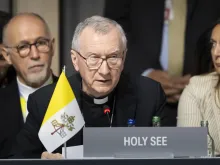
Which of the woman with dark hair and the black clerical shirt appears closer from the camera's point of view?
the black clerical shirt

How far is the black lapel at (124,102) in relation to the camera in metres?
3.06

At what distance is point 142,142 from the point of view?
7.43ft

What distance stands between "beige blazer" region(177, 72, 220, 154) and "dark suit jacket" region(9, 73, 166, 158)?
0.33m

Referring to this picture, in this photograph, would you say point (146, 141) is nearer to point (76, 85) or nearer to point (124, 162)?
point (124, 162)

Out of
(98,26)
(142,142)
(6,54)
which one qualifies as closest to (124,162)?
(142,142)

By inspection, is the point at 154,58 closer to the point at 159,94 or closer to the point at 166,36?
the point at 166,36

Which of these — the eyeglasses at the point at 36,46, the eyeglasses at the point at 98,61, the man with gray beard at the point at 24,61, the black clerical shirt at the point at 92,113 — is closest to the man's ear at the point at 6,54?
the man with gray beard at the point at 24,61

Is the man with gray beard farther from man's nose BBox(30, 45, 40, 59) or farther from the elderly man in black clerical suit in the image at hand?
the elderly man in black clerical suit

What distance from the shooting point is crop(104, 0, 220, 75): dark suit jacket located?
4078 millimetres

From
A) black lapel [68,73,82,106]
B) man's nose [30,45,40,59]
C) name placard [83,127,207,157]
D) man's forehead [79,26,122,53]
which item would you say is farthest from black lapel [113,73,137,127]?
name placard [83,127,207,157]

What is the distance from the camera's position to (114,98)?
314cm

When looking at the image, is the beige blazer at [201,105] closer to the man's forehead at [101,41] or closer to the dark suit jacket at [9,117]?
the man's forehead at [101,41]

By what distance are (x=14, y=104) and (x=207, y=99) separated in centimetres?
109

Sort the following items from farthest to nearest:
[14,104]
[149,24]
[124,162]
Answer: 1. [149,24]
2. [14,104]
3. [124,162]
